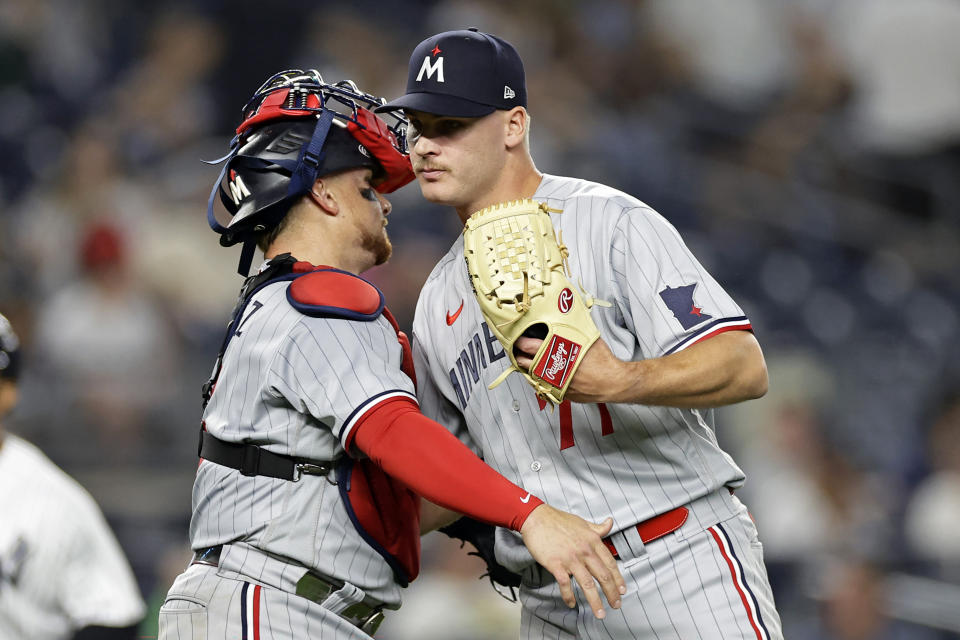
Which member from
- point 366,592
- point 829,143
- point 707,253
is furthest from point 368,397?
point 829,143

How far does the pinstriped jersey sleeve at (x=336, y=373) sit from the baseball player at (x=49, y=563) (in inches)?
51.0

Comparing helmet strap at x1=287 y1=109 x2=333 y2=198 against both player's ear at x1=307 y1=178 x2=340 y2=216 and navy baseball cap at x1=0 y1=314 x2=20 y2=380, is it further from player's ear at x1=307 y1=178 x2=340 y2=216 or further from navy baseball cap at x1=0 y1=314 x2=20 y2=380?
navy baseball cap at x1=0 y1=314 x2=20 y2=380

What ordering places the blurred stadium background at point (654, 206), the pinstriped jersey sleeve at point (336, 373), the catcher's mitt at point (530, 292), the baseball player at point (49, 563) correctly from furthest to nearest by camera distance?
the blurred stadium background at point (654, 206) → the baseball player at point (49, 563) → the pinstriped jersey sleeve at point (336, 373) → the catcher's mitt at point (530, 292)

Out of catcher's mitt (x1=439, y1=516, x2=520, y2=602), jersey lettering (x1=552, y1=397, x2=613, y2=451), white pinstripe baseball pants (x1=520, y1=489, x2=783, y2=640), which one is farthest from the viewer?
catcher's mitt (x1=439, y1=516, x2=520, y2=602)

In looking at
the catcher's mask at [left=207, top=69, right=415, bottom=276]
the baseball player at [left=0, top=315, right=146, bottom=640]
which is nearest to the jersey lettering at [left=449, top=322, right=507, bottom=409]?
the catcher's mask at [left=207, top=69, right=415, bottom=276]

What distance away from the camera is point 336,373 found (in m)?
2.26

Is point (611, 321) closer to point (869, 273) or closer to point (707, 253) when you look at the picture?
point (707, 253)

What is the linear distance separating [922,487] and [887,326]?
1535mm

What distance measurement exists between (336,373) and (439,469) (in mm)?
297

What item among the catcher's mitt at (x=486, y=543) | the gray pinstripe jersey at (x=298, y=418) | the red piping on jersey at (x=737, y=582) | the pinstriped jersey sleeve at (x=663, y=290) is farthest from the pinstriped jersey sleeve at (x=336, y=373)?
the red piping on jersey at (x=737, y=582)

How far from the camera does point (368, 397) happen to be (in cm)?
223

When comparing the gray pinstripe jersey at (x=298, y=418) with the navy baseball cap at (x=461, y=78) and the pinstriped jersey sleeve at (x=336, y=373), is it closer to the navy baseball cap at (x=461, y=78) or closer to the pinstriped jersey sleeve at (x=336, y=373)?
the pinstriped jersey sleeve at (x=336, y=373)

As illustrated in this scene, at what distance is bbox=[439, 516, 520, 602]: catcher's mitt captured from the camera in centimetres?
272

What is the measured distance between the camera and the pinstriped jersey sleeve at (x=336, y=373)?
223 centimetres
